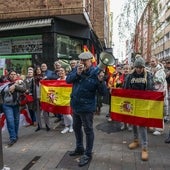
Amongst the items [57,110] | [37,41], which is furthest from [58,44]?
[57,110]

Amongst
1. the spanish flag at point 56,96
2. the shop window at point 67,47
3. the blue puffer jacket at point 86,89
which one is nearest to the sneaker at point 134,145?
the blue puffer jacket at point 86,89

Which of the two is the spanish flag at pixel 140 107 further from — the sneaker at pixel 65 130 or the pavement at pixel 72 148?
the sneaker at pixel 65 130

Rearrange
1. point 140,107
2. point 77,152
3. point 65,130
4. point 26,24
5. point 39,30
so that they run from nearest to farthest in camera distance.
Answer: point 77,152
point 140,107
point 65,130
point 26,24
point 39,30

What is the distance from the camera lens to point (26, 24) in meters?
15.1

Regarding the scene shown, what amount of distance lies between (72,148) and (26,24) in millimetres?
8280

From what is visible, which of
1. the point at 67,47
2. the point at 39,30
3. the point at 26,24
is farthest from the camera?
the point at 67,47

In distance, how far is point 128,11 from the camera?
2977 cm

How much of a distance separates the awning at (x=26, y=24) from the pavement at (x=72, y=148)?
18.9ft

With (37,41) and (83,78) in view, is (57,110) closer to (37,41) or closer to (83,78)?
(83,78)

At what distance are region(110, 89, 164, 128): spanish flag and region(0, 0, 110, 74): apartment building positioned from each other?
7221mm

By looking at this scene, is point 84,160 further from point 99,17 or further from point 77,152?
point 99,17

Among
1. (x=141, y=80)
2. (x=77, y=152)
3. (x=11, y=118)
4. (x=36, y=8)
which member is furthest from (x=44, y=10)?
(x=77, y=152)

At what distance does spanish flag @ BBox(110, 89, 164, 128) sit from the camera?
7.36m

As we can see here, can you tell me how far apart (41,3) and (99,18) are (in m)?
16.9
